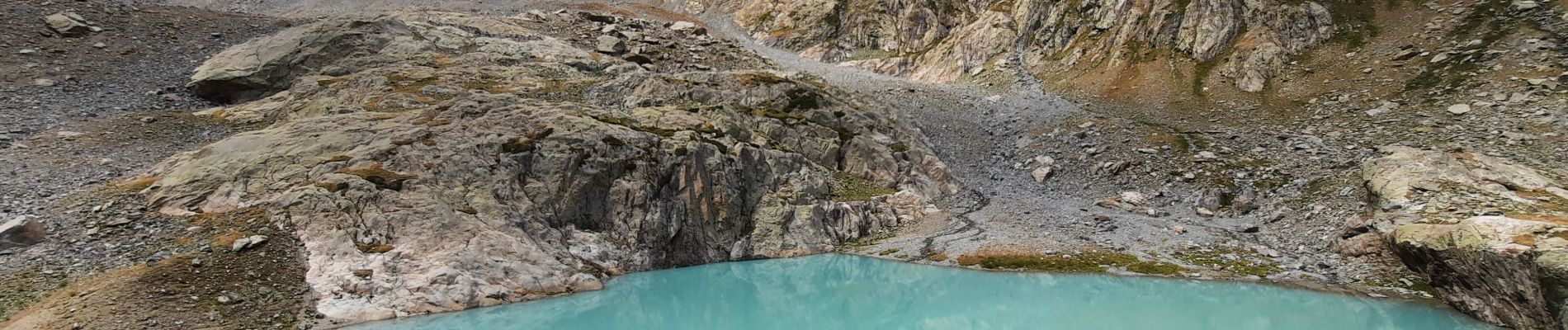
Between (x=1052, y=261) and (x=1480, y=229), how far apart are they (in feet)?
51.7

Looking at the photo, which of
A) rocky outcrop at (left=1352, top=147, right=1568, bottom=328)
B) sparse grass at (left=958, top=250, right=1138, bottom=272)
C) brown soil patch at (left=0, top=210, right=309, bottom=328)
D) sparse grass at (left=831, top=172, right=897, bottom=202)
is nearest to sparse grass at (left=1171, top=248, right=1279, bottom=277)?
sparse grass at (left=958, top=250, right=1138, bottom=272)

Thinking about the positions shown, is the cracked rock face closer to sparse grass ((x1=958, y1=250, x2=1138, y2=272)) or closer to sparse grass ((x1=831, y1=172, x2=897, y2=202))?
sparse grass ((x1=831, y1=172, x2=897, y2=202))

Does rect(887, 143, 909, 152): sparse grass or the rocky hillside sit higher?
the rocky hillside

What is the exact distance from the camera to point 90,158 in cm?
3412

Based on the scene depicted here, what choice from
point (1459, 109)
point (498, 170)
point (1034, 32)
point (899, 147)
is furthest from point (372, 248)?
point (1034, 32)

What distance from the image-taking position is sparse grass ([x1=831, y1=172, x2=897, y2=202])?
46.4 m

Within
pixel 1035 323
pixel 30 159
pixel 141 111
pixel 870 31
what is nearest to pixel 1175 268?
pixel 1035 323

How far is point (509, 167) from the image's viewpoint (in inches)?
1441

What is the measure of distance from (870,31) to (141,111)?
2925 inches

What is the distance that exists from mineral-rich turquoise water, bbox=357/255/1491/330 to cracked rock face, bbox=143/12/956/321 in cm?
305

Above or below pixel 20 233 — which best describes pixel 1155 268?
below

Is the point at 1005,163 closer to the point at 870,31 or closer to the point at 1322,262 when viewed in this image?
the point at 1322,262

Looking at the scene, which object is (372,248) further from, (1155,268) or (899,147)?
(899,147)

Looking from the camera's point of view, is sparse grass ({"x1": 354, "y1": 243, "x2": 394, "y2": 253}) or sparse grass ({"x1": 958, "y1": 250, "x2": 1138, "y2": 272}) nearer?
sparse grass ({"x1": 354, "y1": 243, "x2": 394, "y2": 253})
